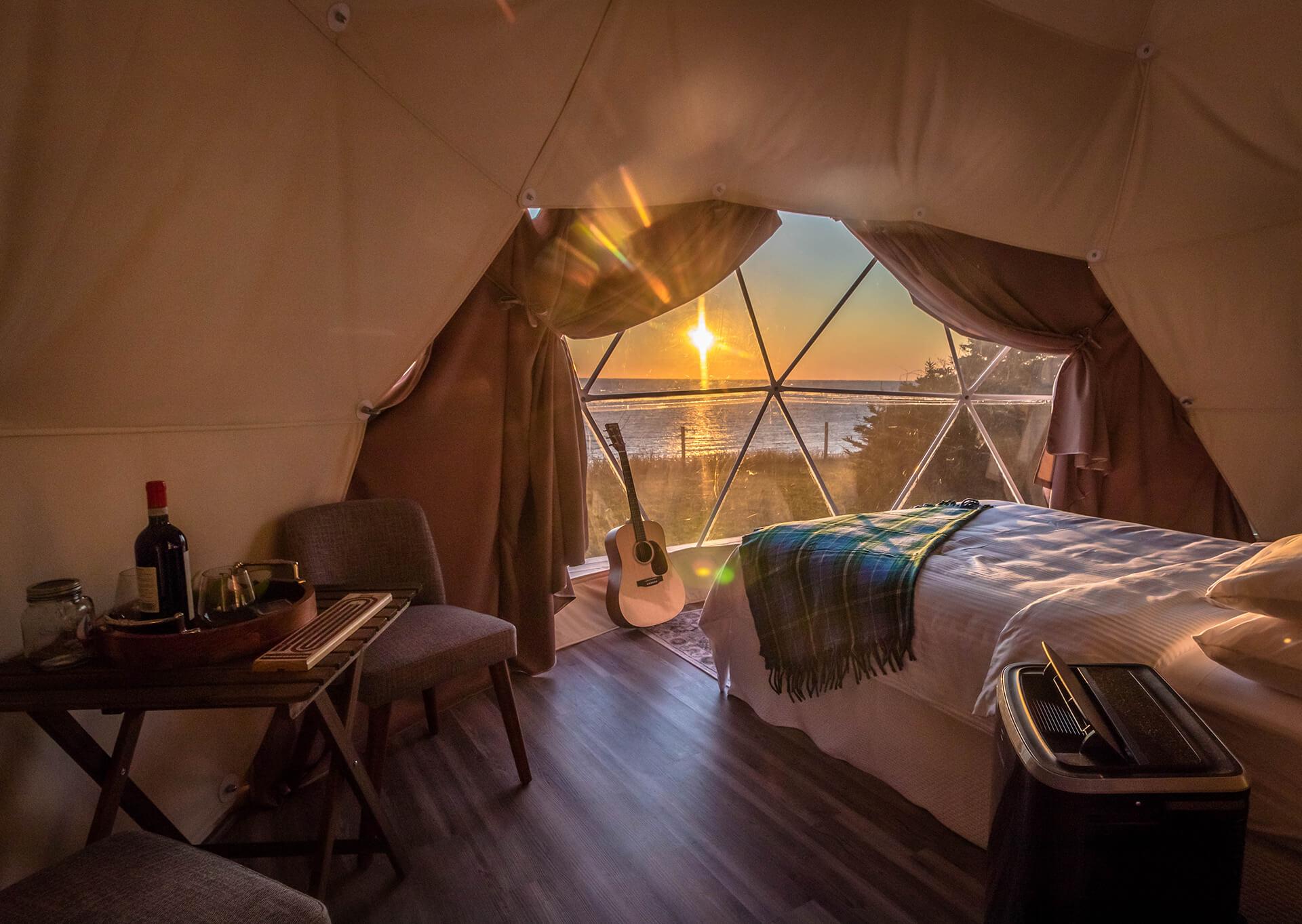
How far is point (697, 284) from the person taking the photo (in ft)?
10.6

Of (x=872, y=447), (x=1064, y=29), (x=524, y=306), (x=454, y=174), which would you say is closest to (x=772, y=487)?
(x=872, y=447)

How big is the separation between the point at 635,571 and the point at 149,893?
96.9 inches

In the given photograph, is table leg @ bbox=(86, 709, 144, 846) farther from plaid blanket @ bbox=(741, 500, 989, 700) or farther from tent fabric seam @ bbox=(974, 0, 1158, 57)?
tent fabric seam @ bbox=(974, 0, 1158, 57)

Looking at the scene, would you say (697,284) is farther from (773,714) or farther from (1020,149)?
(773,714)

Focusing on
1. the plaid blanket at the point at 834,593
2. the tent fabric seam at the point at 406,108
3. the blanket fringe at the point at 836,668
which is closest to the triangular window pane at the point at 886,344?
the plaid blanket at the point at 834,593

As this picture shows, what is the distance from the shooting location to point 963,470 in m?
5.59

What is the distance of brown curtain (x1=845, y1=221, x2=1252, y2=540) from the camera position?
12.9 feet

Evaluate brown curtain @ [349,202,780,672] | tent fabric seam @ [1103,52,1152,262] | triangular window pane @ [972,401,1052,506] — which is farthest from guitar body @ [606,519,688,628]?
triangular window pane @ [972,401,1052,506]

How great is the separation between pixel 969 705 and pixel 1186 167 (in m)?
2.76

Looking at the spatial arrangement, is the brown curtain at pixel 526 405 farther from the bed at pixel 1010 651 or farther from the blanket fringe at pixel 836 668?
the blanket fringe at pixel 836 668

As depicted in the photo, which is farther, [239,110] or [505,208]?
[505,208]

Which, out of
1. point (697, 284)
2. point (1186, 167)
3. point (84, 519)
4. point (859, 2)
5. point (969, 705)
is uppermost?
point (859, 2)

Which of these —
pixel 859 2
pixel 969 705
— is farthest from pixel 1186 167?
pixel 969 705

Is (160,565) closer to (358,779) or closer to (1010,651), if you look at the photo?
(358,779)
